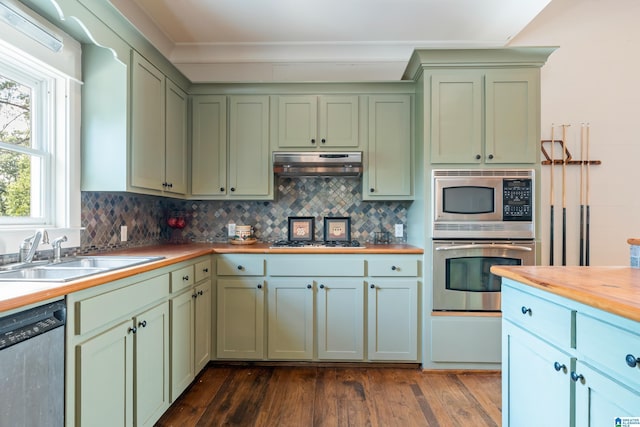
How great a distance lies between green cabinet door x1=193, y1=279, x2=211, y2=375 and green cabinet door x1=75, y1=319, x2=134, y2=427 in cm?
74

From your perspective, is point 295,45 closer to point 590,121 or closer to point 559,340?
point 590,121

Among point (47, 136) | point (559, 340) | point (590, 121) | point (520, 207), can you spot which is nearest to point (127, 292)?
point (47, 136)

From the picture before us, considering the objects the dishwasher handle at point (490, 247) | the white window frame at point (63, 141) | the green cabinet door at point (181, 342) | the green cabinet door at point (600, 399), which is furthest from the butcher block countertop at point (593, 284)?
the white window frame at point (63, 141)

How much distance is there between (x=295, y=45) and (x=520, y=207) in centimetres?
243

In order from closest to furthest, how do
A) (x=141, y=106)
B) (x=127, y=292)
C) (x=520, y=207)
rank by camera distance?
(x=127, y=292) < (x=141, y=106) < (x=520, y=207)

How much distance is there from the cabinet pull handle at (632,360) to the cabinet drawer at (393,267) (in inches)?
66.5

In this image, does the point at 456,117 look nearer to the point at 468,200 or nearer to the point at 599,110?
the point at 468,200

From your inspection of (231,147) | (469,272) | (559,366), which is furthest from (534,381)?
(231,147)

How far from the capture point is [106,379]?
1416mm

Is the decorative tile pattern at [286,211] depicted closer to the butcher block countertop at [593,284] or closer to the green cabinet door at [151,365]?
the green cabinet door at [151,365]

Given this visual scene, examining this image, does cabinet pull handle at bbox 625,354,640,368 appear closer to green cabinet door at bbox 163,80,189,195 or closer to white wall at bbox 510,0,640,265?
white wall at bbox 510,0,640,265

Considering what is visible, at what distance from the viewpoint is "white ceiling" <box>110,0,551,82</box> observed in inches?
101

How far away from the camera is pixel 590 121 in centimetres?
300

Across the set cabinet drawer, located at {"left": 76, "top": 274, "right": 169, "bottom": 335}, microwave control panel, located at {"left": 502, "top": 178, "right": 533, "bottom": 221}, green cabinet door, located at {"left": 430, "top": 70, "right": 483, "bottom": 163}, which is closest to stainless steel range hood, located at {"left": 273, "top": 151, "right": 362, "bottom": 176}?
green cabinet door, located at {"left": 430, "top": 70, "right": 483, "bottom": 163}
